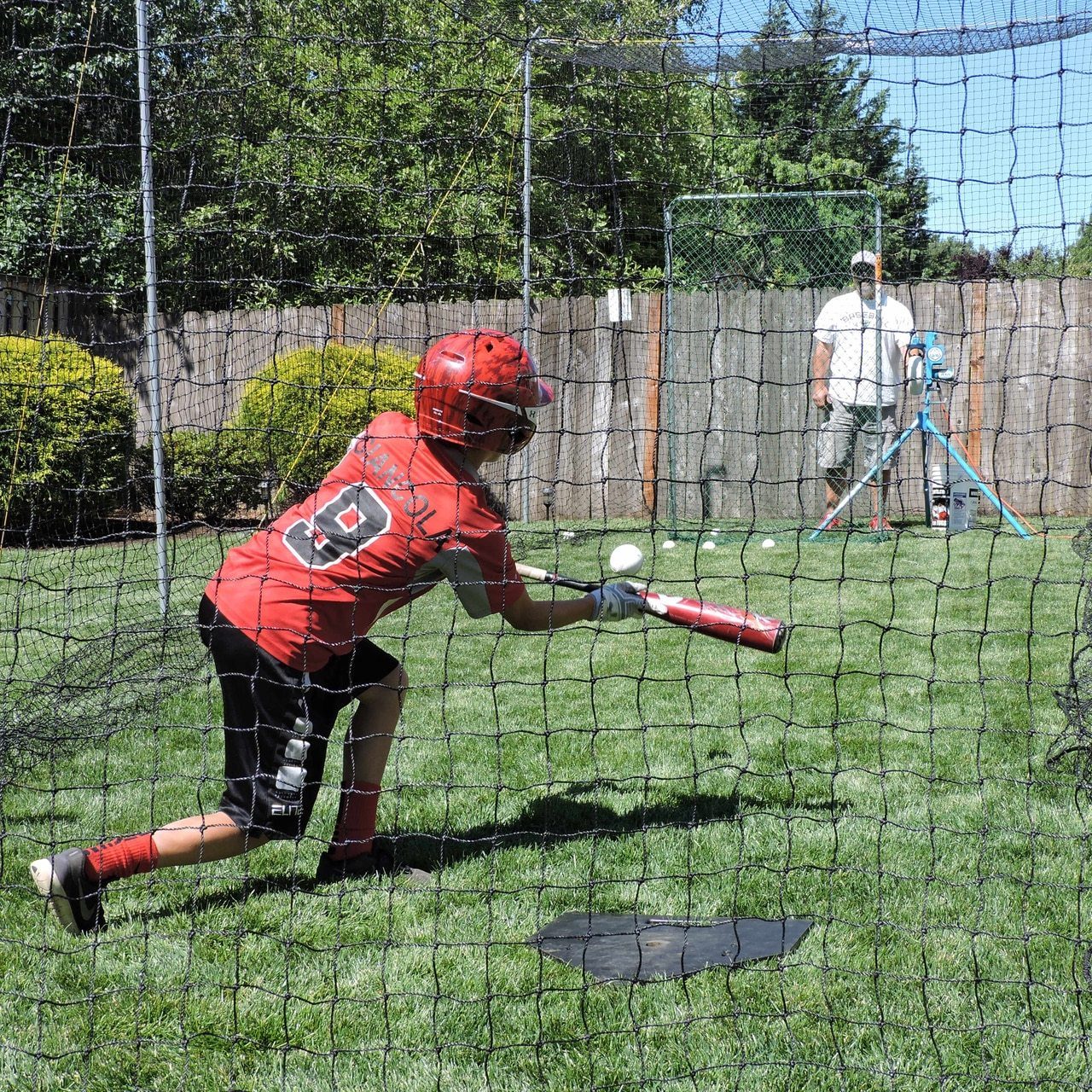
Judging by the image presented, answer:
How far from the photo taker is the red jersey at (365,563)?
323 centimetres

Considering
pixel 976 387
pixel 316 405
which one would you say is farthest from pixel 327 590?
pixel 976 387

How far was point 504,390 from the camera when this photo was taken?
319 cm

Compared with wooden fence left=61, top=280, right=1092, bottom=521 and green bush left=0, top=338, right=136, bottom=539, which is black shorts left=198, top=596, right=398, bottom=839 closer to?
green bush left=0, top=338, right=136, bottom=539

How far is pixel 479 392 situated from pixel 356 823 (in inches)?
55.6

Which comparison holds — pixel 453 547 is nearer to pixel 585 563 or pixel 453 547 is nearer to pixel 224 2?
pixel 585 563

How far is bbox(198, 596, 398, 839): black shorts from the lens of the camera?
321cm

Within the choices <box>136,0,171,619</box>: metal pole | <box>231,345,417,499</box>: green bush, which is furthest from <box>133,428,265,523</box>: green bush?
<box>136,0,171,619</box>: metal pole

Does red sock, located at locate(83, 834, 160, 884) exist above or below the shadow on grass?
above

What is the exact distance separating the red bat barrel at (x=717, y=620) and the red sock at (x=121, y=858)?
1657mm

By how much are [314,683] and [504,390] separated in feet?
3.28

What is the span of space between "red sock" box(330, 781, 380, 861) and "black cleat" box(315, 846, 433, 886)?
2cm

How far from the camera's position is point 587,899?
3371 mm

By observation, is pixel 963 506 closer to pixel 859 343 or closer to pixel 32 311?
pixel 859 343

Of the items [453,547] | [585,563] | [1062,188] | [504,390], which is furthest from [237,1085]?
[585,563]
